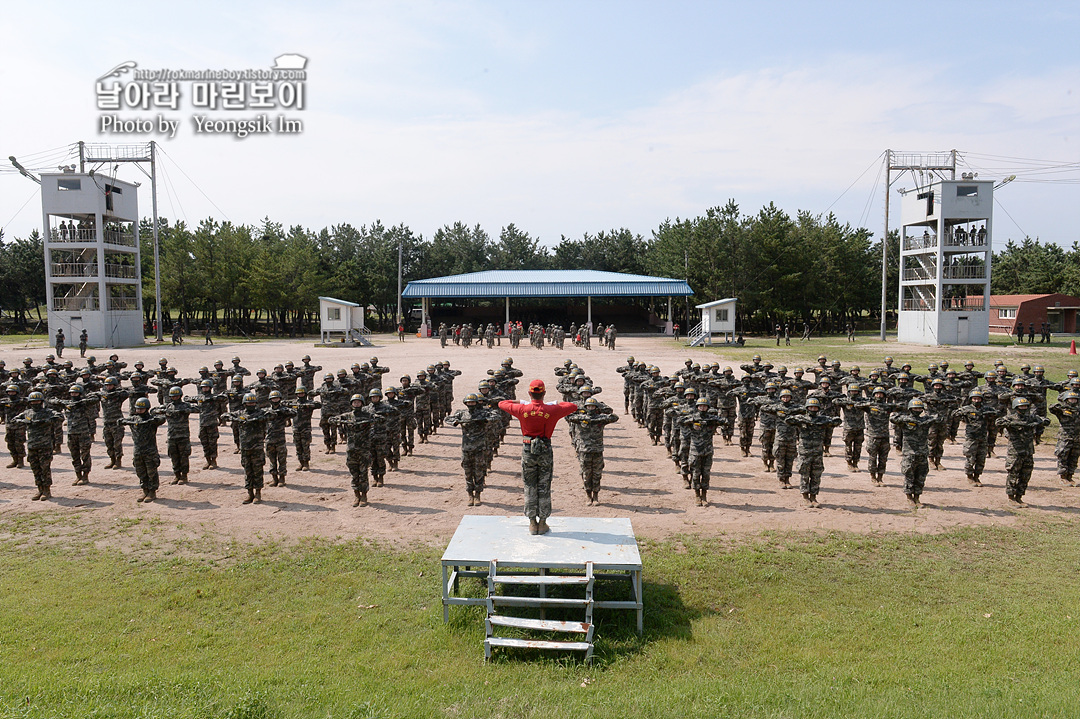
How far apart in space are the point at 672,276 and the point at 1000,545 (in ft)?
190

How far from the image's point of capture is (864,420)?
14586 mm

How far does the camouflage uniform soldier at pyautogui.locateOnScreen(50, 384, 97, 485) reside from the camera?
43.5 feet

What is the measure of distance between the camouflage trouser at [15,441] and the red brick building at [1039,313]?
63.6m

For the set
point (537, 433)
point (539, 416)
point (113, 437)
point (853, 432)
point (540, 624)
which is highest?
point (539, 416)

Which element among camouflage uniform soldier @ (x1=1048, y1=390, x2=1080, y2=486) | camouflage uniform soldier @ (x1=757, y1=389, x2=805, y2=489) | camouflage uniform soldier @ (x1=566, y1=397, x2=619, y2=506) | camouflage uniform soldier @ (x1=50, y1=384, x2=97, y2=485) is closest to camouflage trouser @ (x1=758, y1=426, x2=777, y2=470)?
camouflage uniform soldier @ (x1=757, y1=389, x2=805, y2=489)

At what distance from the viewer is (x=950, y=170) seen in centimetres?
4672

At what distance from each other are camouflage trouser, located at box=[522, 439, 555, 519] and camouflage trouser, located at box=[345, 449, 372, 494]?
14.2ft

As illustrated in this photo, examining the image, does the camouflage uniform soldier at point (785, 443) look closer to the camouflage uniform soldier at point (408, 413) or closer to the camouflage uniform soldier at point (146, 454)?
the camouflage uniform soldier at point (408, 413)

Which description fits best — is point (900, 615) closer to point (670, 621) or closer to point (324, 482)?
point (670, 621)

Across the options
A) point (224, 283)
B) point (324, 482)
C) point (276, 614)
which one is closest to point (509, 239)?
point (224, 283)

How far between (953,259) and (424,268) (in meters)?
53.0

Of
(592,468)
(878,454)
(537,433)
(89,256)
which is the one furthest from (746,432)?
(89,256)

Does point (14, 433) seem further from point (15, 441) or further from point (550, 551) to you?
point (550, 551)

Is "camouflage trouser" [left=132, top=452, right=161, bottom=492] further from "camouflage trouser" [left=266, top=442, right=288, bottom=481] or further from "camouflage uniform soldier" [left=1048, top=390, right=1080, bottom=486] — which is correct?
"camouflage uniform soldier" [left=1048, top=390, right=1080, bottom=486]
